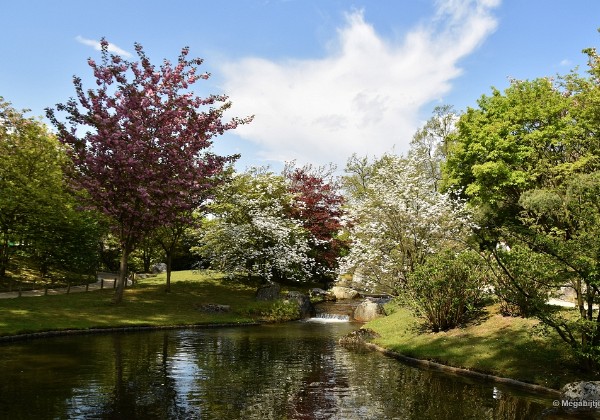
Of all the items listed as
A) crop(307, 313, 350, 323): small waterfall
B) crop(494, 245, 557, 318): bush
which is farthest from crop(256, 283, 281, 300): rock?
crop(494, 245, 557, 318): bush

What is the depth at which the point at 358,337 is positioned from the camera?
995 inches

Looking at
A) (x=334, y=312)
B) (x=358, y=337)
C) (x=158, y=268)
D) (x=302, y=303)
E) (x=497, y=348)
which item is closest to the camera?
(x=497, y=348)

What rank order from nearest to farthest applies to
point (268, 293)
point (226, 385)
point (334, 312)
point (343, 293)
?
point (226, 385), point (334, 312), point (268, 293), point (343, 293)

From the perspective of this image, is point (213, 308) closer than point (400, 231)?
No

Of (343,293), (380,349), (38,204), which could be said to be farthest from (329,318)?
(38,204)

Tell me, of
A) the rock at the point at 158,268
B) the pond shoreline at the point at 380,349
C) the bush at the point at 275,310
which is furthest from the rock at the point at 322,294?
the rock at the point at 158,268

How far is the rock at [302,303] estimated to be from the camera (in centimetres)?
3875

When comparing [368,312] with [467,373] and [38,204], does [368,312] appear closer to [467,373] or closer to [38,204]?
[467,373]

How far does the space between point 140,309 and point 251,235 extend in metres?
14.2

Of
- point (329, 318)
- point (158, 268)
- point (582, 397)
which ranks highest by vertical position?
point (158, 268)

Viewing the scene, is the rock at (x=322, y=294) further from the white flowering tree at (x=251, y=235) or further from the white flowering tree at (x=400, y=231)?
the white flowering tree at (x=400, y=231)

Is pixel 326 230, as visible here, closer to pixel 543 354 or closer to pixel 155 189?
pixel 155 189

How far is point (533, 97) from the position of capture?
124 feet

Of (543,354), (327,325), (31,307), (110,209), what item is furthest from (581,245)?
(31,307)
